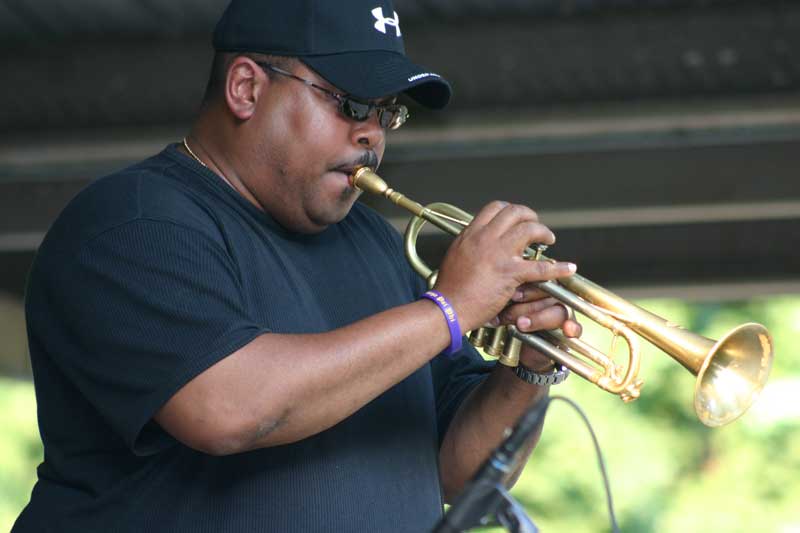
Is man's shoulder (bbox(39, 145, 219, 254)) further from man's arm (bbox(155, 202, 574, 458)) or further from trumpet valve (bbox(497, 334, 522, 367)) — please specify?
trumpet valve (bbox(497, 334, 522, 367))

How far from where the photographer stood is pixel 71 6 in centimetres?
414

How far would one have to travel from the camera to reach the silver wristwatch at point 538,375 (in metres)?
2.50

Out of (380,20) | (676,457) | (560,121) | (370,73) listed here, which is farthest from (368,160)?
(676,457)

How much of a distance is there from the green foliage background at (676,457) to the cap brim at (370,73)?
5.88 metres

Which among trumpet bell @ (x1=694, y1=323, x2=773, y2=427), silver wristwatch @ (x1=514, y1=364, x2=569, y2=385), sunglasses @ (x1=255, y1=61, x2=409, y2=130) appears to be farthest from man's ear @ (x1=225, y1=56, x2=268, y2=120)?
trumpet bell @ (x1=694, y1=323, x2=773, y2=427)

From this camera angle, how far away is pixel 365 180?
2328 millimetres

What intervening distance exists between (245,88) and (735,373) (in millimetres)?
1059

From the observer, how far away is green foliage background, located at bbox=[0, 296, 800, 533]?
26.9 ft

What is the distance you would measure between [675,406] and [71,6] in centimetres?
565

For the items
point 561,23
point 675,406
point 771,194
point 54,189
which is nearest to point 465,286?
point 561,23

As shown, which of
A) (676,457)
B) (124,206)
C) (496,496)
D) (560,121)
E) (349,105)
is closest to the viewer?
(496,496)

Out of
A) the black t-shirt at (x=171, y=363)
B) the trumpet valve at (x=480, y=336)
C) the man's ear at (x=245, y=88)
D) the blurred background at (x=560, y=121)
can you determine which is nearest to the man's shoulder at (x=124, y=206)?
the black t-shirt at (x=171, y=363)

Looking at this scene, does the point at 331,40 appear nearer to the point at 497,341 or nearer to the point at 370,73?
the point at 370,73

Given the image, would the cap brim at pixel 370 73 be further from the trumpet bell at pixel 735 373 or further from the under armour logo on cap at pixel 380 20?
the trumpet bell at pixel 735 373
